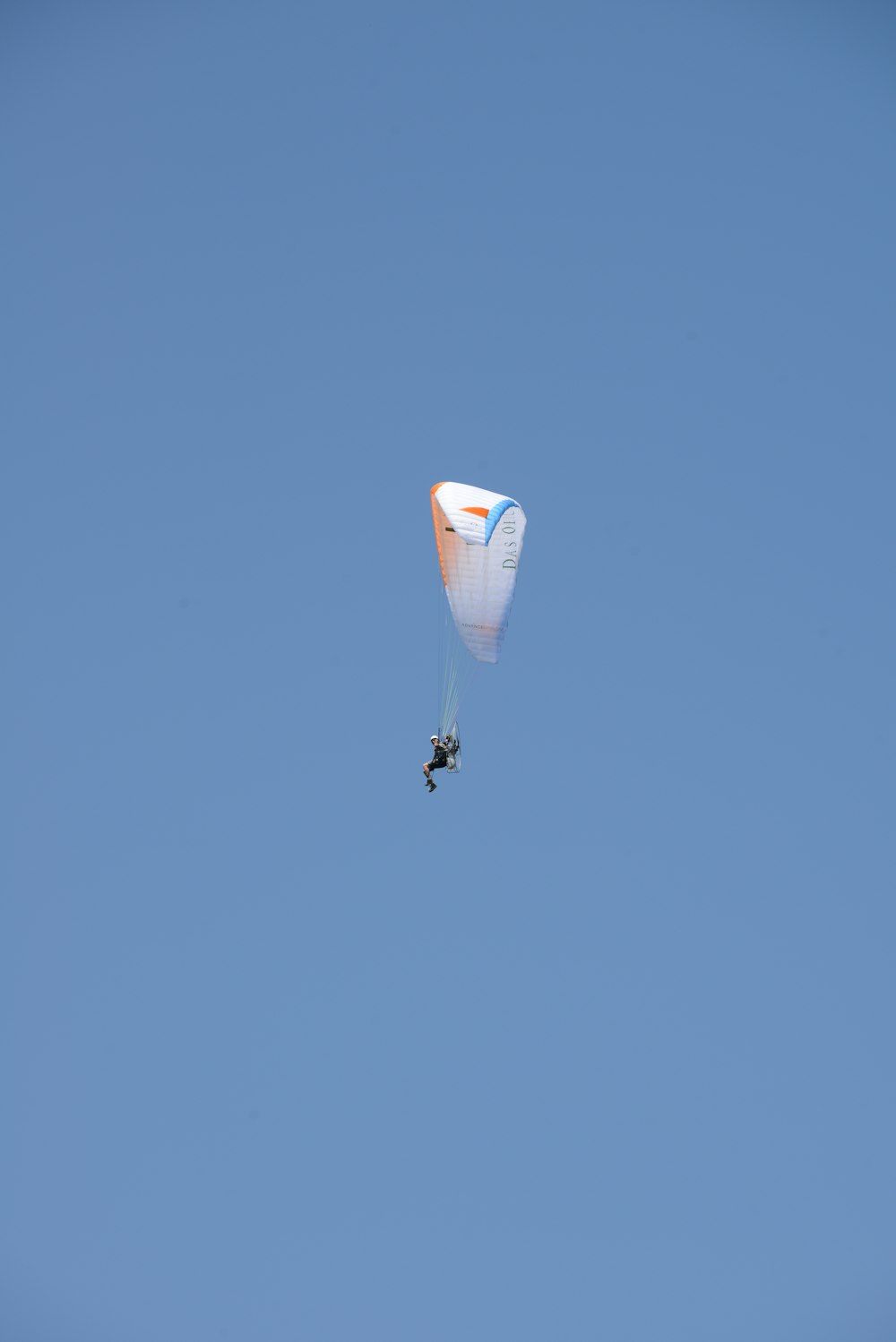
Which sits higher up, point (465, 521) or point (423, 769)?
point (465, 521)

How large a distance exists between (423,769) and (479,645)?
9.05 ft

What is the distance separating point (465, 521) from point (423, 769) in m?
5.06

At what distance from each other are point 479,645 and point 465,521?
102 inches

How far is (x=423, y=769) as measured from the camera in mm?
54062

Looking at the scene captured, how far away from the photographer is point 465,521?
176ft

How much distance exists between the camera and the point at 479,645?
54.3m
